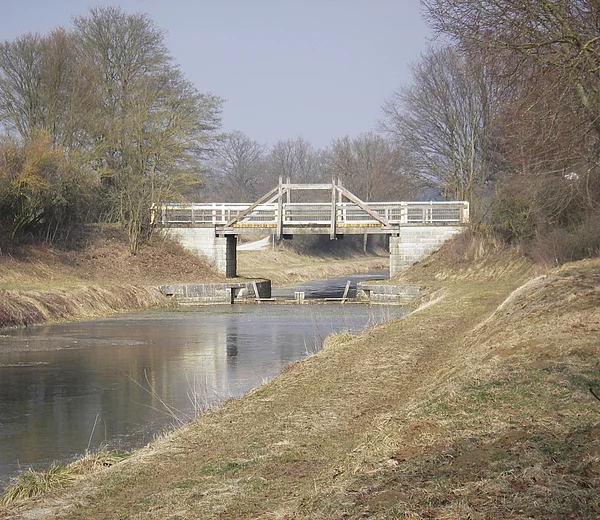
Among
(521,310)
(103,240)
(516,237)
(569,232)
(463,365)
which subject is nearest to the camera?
(463,365)

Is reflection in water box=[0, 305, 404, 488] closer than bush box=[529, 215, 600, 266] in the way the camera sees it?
Yes

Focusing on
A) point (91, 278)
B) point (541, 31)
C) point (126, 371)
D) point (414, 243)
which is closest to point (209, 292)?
point (91, 278)

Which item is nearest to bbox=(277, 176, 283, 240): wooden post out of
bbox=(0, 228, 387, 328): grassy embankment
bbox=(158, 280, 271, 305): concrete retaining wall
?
bbox=(158, 280, 271, 305): concrete retaining wall

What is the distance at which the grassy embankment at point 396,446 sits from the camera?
5.85 m

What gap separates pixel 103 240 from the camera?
43.0m

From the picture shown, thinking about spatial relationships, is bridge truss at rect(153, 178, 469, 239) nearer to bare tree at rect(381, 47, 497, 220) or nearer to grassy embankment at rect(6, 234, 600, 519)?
bare tree at rect(381, 47, 497, 220)

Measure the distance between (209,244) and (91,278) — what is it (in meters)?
7.12

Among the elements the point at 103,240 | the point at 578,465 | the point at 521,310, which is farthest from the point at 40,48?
the point at 578,465

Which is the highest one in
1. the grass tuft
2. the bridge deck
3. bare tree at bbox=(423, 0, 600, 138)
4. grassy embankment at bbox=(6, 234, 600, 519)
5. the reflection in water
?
bare tree at bbox=(423, 0, 600, 138)

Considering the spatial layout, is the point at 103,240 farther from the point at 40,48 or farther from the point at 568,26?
the point at 568,26

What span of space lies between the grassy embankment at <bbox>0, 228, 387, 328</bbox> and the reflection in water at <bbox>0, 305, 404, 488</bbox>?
1.39 meters

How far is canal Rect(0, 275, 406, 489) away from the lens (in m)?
12.7

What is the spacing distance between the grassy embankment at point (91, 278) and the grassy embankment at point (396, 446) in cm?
1752

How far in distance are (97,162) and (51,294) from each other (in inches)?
591
